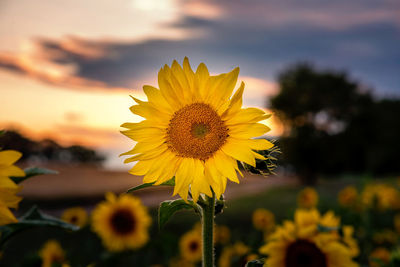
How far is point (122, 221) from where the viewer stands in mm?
5418

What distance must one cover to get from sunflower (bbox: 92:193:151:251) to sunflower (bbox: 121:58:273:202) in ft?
12.3

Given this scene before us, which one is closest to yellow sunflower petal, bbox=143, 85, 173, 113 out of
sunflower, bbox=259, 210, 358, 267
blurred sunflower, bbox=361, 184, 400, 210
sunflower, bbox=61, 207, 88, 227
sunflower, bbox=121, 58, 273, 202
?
sunflower, bbox=121, 58, 273, 202

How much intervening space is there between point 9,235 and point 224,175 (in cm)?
115

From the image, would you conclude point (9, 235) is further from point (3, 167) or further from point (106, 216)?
point (106, 216)

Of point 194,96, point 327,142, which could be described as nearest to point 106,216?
point 194,96

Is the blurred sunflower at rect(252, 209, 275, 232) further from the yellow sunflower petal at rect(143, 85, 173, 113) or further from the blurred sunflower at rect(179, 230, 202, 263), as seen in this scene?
the yellow sunflower petal at rect(143, 85, 173, 113)

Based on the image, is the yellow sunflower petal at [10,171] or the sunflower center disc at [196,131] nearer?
the yellow sunflower petal at [10,171]

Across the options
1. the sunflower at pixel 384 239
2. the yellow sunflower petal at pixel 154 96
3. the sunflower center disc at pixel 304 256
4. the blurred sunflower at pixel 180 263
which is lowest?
the blurred sunflower at pixel 180 263

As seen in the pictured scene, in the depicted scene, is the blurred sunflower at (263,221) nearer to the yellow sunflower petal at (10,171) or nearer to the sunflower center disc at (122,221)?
the sunflower center disc at (122,221)

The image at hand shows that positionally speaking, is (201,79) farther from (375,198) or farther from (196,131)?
(375,198)

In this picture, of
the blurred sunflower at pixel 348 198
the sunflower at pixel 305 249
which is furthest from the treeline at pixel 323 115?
the sunflower at pixel 305 249

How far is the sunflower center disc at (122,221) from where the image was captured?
535cm

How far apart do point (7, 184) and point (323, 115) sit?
31884mm

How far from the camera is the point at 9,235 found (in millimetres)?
2004
